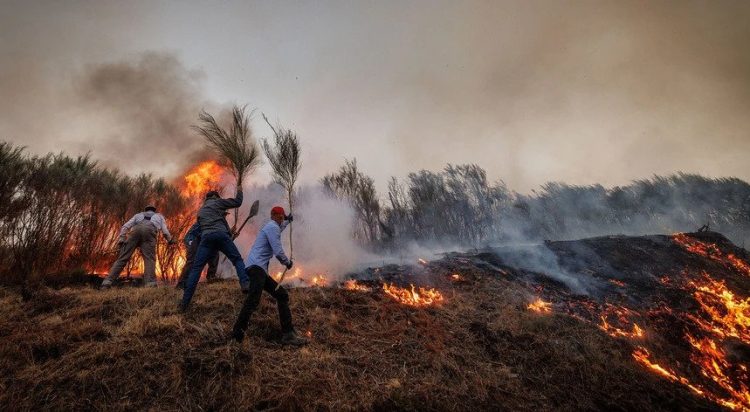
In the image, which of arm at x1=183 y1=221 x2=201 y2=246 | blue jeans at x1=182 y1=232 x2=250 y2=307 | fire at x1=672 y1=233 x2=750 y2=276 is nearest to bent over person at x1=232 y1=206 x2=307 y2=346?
blue jeans at x1=182 y1=232 x2=250 y2=307

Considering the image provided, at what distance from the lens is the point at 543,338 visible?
15.9 feet

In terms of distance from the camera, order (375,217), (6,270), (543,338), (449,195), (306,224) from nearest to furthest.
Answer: (543,338) < (6,270) < (306,224) < (375,217) < (449,195)

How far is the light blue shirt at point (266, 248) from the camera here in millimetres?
3820

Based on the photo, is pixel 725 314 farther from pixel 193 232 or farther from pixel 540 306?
pixel 193 232

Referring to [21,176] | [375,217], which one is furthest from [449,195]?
[21,176]

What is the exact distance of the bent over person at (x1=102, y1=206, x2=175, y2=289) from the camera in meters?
6.14

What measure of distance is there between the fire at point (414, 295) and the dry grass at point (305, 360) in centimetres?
60

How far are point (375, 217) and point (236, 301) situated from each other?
705 inches

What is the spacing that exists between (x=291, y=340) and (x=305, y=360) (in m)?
0.49

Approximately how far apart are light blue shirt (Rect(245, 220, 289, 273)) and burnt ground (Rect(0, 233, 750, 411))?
0.97 m

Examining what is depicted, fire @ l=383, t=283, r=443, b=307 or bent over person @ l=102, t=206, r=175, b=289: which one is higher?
bent over person @ l=102, t=206, r=175, b=289

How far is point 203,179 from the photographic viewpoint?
35.8 feet

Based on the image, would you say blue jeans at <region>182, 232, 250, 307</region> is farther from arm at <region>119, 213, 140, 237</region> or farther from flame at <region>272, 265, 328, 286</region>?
flame at <region>272, 265, 328, 286</region>

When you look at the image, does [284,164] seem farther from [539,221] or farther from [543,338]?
[539,221]
